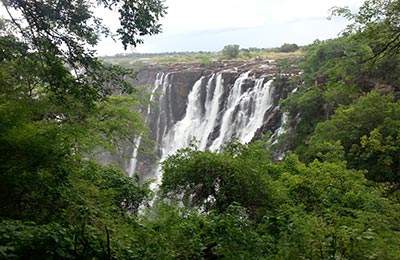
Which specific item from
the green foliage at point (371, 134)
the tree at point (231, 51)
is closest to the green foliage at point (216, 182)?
the green foliage at point (371, 134)

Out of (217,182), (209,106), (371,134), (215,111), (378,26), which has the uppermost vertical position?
(378,26)

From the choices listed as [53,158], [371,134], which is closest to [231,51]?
[371,134]

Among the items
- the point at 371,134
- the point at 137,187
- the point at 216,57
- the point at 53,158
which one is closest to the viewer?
the point at 53,158

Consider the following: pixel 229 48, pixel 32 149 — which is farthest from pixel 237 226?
pixel 229 48

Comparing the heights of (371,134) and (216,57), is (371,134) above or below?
below

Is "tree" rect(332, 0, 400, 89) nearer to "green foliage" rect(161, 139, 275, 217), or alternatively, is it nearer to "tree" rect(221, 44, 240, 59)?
"green foliage" rect(161, 139, 275, 217)

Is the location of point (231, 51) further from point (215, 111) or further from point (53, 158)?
point (53, 158)

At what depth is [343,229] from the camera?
4.52m

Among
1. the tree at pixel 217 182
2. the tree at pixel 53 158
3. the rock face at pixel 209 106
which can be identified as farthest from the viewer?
the rock face at pixel 209 106

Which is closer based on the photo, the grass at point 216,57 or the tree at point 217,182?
the tree at point 217,182

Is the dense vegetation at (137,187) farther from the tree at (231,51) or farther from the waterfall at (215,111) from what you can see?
the tree at (231,51)

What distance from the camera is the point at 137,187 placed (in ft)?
35.9

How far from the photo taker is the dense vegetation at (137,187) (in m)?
4.10

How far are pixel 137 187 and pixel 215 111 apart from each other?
20.7m
